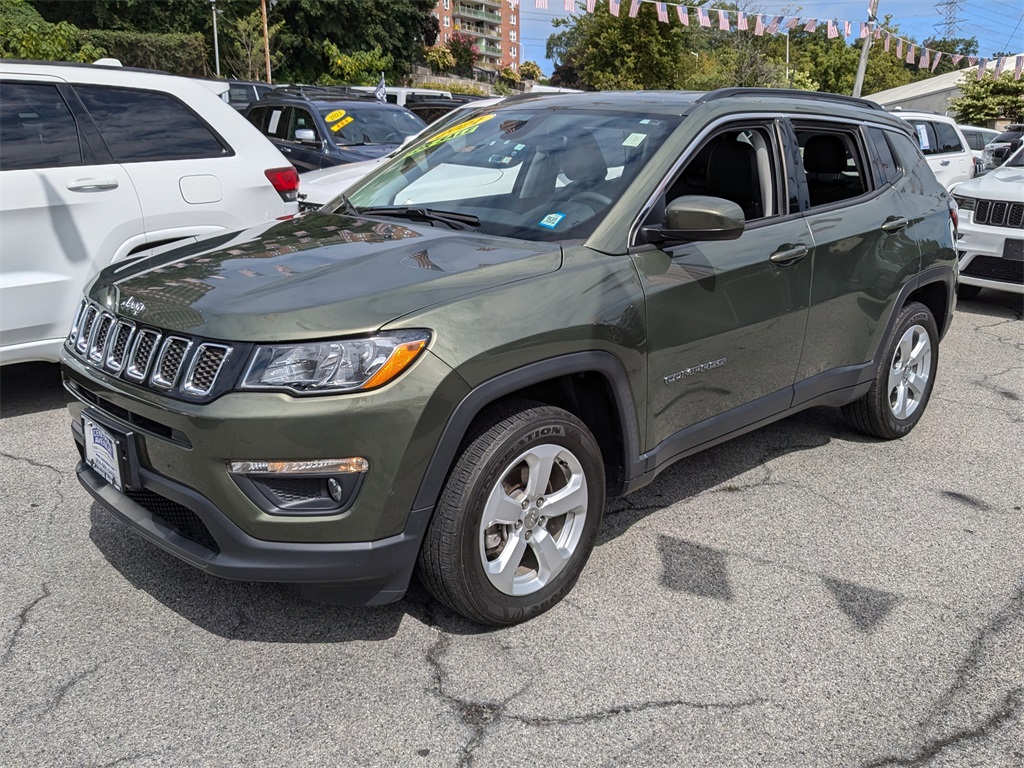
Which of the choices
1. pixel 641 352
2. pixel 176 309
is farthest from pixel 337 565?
pixel 641 352

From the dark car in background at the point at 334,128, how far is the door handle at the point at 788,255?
7.03 meters

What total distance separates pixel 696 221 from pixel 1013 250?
632cm

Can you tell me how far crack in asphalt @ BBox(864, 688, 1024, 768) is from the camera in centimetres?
254

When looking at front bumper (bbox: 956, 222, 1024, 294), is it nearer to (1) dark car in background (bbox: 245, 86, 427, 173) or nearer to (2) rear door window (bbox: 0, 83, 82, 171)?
(1) dark car in background (bbox: 245, 86, 427, 173)

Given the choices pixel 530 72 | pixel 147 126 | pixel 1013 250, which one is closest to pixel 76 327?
pixel 147 126

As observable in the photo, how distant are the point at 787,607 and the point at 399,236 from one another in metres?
1.96

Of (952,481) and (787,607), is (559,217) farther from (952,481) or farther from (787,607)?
(952,481)

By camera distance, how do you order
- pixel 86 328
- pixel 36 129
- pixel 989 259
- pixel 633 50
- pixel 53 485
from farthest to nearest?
pixel 633 50, pixel 989 259, pixel 36 129, pixel 53 485, pixel 86 328

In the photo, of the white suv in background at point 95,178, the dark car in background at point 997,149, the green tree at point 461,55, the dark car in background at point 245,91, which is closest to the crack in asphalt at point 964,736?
the white suv in background at point 95,178

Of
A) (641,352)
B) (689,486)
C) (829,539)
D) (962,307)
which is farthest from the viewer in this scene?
(962,307)

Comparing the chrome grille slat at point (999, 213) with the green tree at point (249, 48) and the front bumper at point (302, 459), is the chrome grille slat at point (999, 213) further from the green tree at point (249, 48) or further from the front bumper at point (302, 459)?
the green tree at point (249, 48)

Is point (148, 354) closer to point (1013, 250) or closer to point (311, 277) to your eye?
point (311, 277)

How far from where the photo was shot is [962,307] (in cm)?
895

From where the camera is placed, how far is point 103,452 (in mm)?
3018
